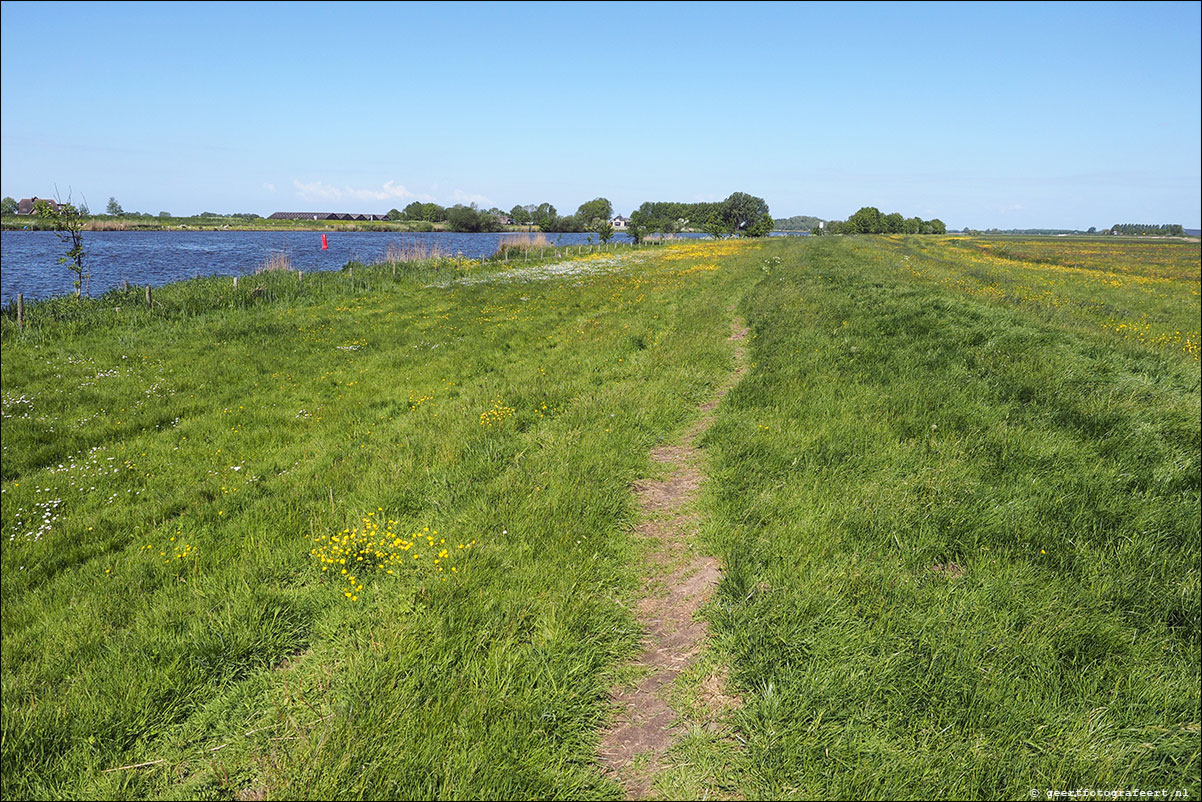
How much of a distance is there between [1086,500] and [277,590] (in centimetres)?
823

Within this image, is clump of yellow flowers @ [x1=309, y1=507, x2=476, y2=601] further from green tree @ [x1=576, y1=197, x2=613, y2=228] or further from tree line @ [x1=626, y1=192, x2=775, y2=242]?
green tree @ [x1=576, y1=197, x2=613, y2=228]

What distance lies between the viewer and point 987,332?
36.8 ft

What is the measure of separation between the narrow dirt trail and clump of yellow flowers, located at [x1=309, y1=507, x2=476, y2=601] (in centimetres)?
186

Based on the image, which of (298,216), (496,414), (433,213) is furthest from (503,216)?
(496,414)

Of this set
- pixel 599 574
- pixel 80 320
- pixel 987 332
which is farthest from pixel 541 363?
pixel 80 320

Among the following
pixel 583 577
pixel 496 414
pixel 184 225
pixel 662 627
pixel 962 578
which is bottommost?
pixel 662 627

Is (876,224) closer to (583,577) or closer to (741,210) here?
(741,210)

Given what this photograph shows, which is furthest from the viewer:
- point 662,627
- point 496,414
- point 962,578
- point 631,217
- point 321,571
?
point 631,217

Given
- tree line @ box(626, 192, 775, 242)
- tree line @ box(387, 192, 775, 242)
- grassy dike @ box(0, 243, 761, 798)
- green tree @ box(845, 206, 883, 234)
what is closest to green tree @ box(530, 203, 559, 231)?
tree line @ box(387, 192, 775, 242)

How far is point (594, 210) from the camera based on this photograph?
589ft

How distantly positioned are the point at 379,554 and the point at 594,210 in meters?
189

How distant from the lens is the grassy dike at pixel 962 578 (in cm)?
282

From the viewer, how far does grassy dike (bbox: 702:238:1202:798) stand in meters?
2.82

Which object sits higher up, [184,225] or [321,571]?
[184,225]
